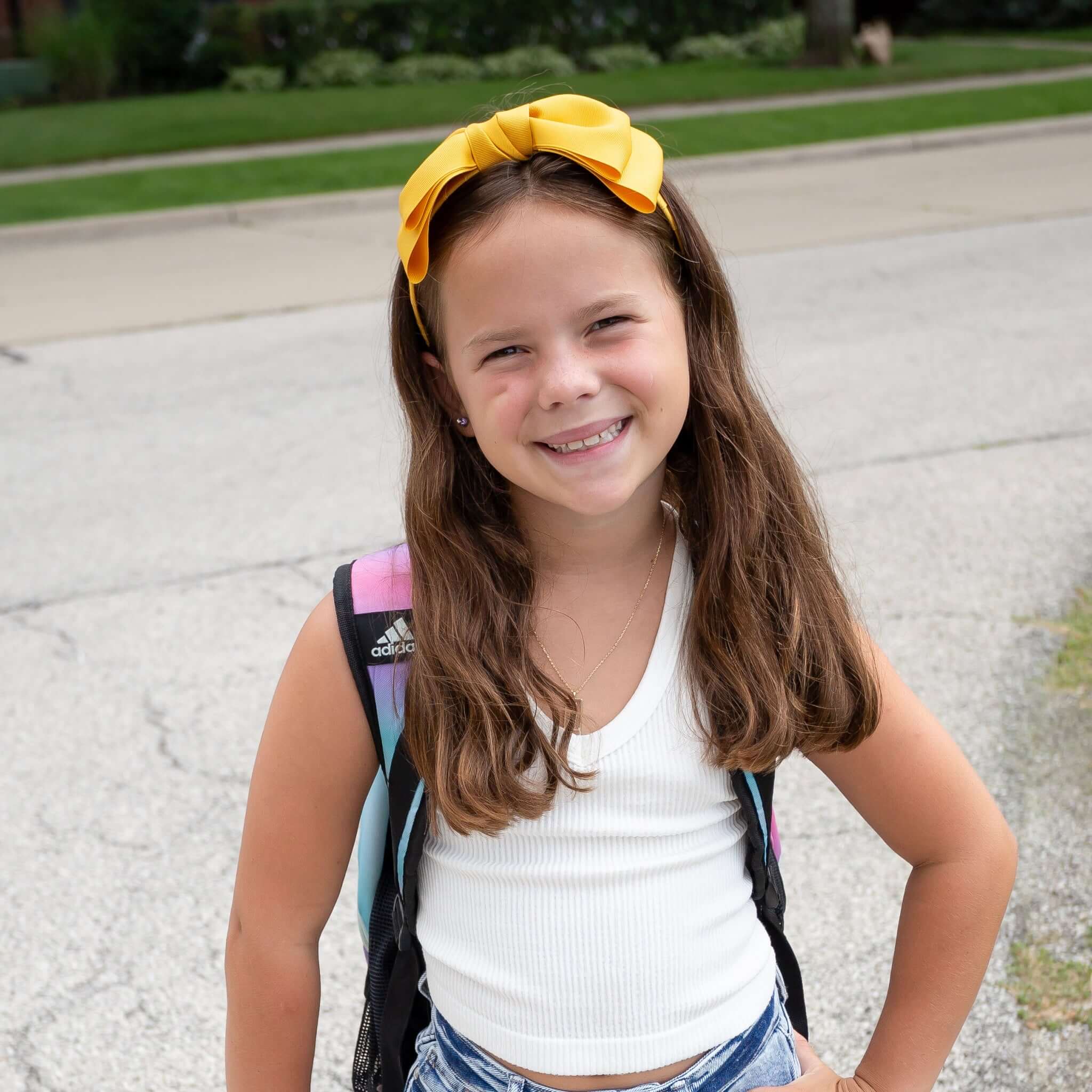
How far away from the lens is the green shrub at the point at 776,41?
953 inches

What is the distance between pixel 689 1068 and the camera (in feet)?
4.71

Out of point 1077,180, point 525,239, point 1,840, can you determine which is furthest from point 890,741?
point 1077,180

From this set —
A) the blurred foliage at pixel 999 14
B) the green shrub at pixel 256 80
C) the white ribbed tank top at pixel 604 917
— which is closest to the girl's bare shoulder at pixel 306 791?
the white ribbed tank top at pixel 604 917

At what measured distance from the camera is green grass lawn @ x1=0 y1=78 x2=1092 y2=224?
40.8 ft

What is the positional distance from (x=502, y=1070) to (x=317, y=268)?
8402 millimetres

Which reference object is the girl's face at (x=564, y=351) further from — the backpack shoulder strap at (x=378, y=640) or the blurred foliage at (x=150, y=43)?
the blurred foliage at (x=150, y=43)

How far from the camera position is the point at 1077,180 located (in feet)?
36.5

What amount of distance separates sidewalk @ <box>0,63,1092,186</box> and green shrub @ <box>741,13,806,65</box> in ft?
18.1

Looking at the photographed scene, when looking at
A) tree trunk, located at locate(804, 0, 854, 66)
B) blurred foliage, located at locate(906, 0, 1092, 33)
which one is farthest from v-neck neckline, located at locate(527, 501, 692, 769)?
blurred foliage, located at locate(906, 0, 1092, 33)

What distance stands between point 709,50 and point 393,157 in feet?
44.0

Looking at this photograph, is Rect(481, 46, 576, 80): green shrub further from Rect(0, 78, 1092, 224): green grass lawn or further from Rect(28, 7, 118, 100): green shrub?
Rect(0, 78, 1092, 224): green grass lawn

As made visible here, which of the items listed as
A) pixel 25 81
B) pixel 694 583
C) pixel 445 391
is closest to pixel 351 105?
pixel 25 81

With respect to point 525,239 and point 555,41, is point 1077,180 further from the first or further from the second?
point 555,41

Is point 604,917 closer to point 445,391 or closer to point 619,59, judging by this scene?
point 445,391
